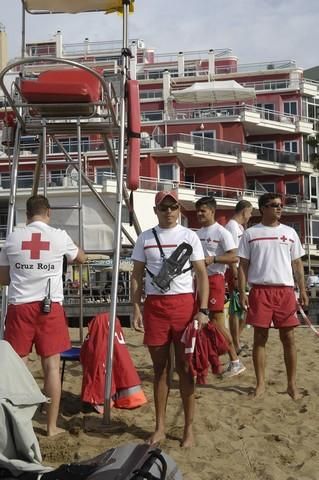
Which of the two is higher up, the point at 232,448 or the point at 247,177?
Result: the point at 247,177

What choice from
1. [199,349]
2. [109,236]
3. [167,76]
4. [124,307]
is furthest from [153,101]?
[199,349]

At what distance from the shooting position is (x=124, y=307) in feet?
78.5

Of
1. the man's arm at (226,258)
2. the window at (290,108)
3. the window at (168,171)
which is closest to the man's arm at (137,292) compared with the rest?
the man's arm at (226,258)

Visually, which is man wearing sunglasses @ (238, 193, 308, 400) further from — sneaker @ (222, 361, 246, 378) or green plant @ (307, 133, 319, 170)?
green plant @ (307, 133, 319, 170)

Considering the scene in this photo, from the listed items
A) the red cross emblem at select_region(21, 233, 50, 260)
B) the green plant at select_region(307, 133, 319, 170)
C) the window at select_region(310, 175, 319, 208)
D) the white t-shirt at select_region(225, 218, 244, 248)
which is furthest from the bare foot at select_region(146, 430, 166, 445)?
the window at select_region(310, 175, 319, 208)

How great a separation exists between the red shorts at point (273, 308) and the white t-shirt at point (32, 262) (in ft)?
6.31

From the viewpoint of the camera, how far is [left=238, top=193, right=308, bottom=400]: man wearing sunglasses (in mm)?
6305

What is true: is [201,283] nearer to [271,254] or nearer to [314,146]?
[271,254]

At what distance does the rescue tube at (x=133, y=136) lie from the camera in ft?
19.5

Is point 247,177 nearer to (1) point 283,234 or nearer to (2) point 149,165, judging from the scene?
(2) point 149,165

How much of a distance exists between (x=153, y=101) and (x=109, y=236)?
1862 inches

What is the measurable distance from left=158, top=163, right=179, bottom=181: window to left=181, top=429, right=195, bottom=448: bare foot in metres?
42.0

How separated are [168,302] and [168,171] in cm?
4204

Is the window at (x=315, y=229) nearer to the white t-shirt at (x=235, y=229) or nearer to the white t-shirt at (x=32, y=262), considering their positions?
the white t-shirt at (x=235, y=229)
